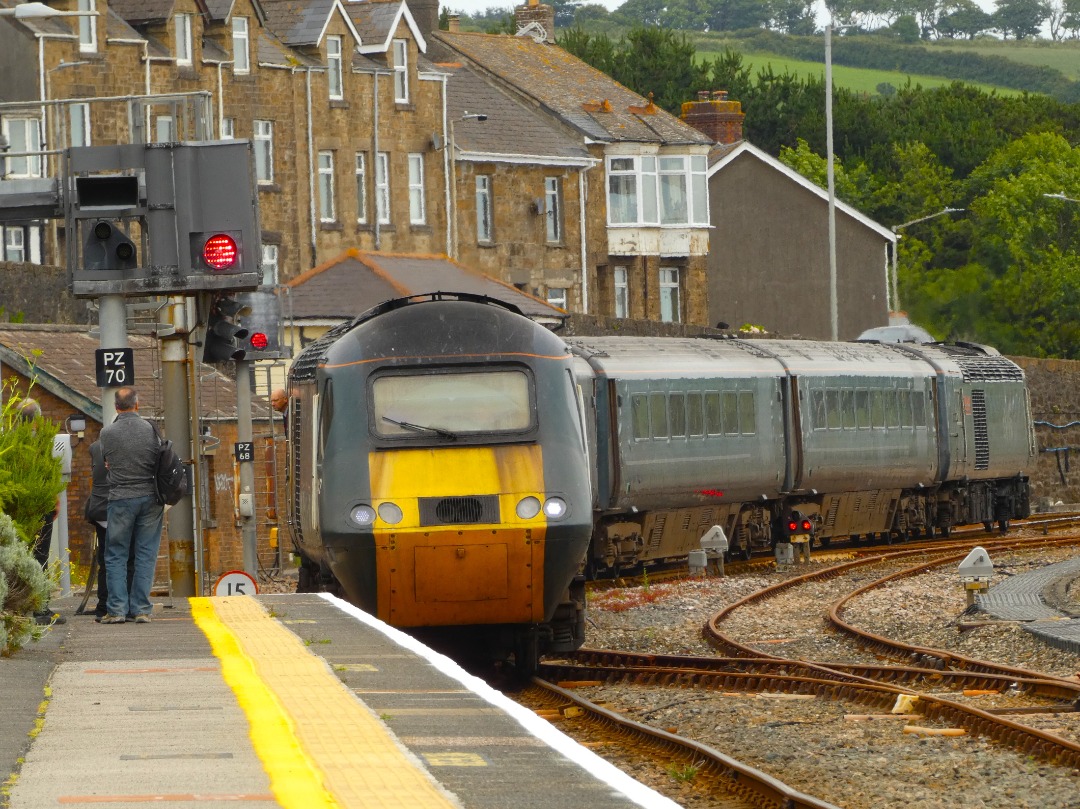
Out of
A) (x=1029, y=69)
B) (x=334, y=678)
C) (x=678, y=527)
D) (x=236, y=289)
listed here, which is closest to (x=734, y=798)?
(x=334, y=678)

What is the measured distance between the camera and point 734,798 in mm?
12305

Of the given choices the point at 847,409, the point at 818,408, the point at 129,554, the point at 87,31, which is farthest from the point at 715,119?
the point at 129,554

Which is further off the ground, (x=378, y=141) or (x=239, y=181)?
(x=378, y=141)

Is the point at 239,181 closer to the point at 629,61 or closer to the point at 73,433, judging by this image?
the point at 73,433

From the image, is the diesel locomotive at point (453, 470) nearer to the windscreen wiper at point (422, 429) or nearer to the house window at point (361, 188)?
the windscreen wiper at point (422, 429)

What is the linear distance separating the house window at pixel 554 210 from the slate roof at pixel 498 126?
94 cm

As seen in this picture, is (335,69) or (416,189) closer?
(335,69)

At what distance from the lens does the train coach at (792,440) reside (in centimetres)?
2828

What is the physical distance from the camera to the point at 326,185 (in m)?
56.8

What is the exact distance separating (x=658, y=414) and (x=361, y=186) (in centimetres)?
3002

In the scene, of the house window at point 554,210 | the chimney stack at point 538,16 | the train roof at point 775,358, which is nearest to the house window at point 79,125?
the house window at point 554,210

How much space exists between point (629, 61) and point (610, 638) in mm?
76587

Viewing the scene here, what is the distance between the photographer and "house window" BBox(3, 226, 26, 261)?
4938cm

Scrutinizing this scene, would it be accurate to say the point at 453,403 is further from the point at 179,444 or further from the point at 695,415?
the point at 695,415
